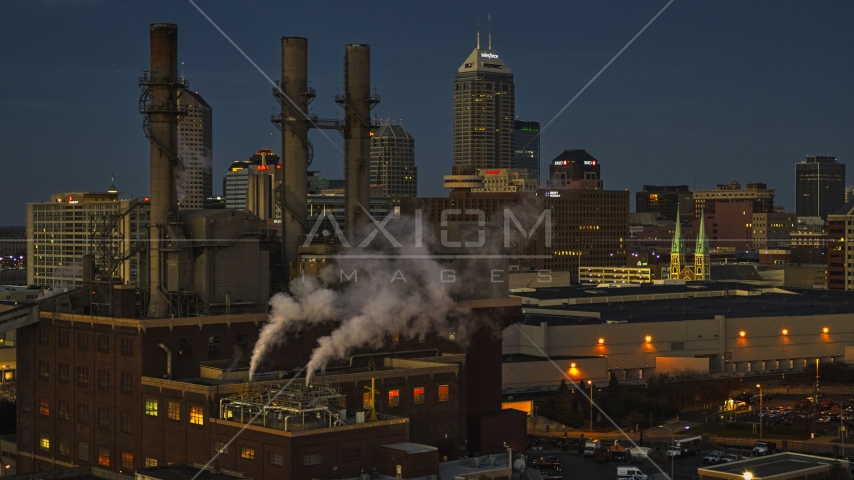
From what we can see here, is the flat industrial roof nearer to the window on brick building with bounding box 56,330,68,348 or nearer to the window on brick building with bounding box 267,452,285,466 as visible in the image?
the window on brick building with bounding box 267,452,285,466

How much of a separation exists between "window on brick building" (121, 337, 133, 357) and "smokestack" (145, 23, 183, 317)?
606 cm

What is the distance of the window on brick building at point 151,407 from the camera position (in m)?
62.6

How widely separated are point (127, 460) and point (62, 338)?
339 inches

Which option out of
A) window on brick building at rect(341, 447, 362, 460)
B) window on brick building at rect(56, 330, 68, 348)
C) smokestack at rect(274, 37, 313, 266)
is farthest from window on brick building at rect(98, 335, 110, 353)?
window on brick building at rect(341, 447, 362, 460)

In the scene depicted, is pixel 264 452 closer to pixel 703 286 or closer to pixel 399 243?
pixel 399 243

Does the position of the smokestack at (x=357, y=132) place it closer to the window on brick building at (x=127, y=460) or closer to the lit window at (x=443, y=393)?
the lit window at (x=443, y=393)

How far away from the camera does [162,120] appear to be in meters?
70.6

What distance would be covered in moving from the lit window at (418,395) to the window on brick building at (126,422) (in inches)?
535

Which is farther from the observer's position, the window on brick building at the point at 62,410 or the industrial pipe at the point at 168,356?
the window on brick building at the point at 62,410

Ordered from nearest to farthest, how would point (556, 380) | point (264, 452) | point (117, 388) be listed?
point (264, 452) < point (117, 388) < point (556, 380)

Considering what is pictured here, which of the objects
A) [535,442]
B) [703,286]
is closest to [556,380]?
[535,442]

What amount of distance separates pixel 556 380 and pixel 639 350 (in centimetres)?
1179

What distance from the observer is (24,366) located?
71.8m

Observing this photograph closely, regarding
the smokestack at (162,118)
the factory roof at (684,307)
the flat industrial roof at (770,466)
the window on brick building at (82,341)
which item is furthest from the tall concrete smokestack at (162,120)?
the factory roof at (684,307)
